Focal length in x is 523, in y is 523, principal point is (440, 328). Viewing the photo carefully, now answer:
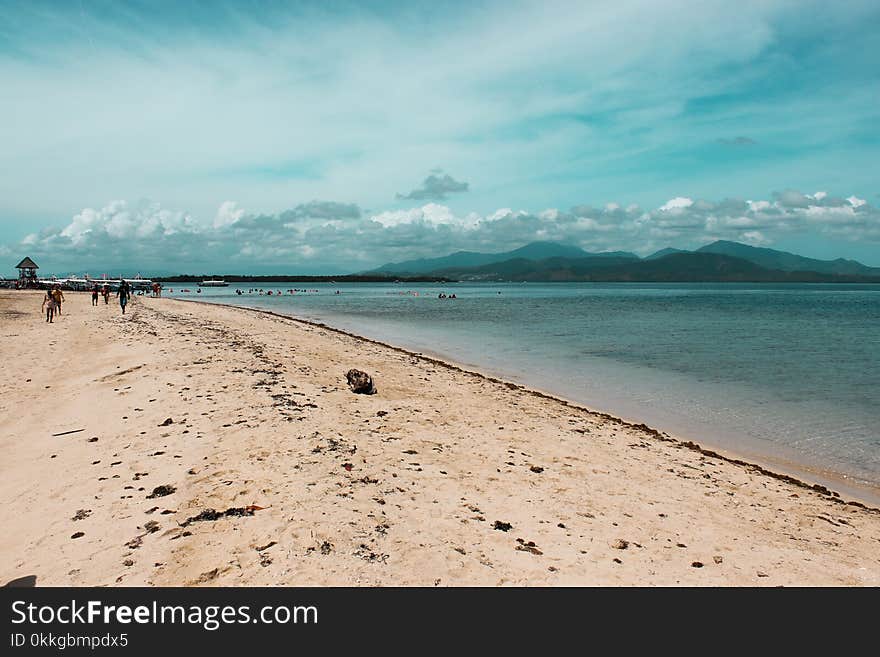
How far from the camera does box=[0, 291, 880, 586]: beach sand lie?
542 centimetres

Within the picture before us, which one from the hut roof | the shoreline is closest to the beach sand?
the shoreline

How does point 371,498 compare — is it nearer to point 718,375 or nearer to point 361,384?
point 361,384

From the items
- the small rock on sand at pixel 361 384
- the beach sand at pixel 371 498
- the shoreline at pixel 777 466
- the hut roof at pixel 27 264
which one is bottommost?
the shoreline at pixel 777 466

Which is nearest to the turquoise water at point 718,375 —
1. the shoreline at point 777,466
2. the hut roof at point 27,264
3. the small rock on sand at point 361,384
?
the shoreline at point 777,466

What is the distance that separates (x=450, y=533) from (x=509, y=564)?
87cm

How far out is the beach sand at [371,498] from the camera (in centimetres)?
542

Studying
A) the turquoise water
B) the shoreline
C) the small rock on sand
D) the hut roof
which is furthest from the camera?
the hut roof

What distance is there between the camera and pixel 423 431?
10711 millimetres

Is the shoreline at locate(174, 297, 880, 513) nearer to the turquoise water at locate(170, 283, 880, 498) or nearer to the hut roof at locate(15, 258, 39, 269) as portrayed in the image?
the turquoise water at locate(170, 283, 880, 498)

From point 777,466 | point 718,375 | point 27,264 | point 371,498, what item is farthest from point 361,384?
point 27,264

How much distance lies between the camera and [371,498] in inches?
274

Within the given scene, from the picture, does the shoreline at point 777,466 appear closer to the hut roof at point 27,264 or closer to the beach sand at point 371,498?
the beach sand at point 371,498
